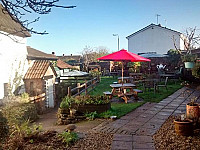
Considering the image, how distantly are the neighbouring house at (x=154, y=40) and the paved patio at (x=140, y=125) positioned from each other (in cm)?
2255

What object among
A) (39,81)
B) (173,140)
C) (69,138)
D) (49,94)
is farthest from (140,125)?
(49,94)

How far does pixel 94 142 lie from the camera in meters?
4.34

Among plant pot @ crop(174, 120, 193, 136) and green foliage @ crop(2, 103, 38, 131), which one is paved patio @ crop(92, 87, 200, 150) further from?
green foliage @ crop(2, 103, 38, 131)

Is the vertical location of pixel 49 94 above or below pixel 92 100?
below

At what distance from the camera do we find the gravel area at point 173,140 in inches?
156

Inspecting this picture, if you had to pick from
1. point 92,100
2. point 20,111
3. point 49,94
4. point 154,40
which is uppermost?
point 154,40

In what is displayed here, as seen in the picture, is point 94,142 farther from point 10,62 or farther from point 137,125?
point 10,62

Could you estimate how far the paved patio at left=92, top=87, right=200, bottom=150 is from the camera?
426 centimetres

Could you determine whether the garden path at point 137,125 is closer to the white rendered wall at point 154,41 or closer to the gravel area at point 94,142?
the gravel area at point 94,142

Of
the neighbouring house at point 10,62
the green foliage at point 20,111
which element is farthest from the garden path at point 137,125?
the neighbouring house at point 10,62

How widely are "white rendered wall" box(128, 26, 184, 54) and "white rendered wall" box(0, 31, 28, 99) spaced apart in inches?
881

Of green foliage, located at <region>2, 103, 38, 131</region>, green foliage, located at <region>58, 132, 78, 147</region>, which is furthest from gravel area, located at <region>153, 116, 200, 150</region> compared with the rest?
green foliage, located at <region>2, 103, 38, 131</region>

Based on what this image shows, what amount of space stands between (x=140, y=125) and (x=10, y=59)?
7903 mm

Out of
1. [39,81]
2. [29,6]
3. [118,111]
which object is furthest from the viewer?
[39,81]
